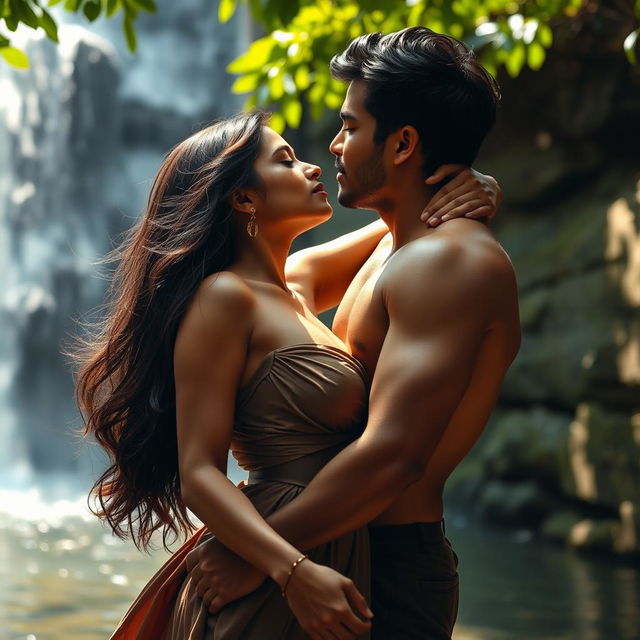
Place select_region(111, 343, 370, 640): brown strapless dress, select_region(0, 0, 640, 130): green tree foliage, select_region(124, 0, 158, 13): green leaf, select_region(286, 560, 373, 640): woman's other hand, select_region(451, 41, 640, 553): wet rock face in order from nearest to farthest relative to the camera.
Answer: select_region(286, 560, 373, 640): woman's other hand → select_region(111, 343, 370, 640): brown strapless dress → select_region(124, 0, 158, 13): green leaf → select_region(0, 0, 640, 130): green tree foliage → select_region(451, 41, 640, 553): wet rock face

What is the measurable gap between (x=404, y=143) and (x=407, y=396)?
746mm

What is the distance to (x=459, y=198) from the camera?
3.08 metres

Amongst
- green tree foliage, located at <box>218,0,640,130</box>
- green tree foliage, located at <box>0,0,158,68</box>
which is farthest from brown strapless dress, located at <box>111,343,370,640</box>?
green tree foliage, located at <box>218,0,640,130</box>

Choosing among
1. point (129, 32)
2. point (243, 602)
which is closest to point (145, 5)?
point (129, 32)

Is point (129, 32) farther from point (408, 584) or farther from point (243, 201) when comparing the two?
point (408, 584)

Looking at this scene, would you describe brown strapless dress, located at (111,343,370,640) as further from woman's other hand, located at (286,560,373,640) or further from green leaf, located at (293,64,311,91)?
green leaf, located at (293,64,311,91)

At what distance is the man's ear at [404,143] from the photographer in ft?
10.0

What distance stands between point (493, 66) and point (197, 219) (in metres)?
3.56

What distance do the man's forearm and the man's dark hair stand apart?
2.85 ft

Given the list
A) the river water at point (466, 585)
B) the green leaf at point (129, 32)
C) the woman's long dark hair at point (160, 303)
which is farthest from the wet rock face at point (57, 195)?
the woman's long dark hair at point (160, 303)

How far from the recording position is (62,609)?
7.53 m

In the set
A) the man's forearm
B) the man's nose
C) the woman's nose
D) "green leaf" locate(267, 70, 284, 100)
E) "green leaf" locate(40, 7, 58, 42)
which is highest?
"green leaf" locate(40, 7, 58, 42)

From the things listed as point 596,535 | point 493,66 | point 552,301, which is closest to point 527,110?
point 552,301

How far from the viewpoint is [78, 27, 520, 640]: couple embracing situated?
2.72 m
